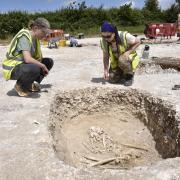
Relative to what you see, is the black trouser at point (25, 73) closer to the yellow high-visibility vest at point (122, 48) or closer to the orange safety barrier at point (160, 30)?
the yellow high-visibility vest at point (122, 48)

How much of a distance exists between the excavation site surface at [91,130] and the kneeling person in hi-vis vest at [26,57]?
12.8 inches

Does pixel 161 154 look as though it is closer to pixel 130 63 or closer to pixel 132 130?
pixel 132 130

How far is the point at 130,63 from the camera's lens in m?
6.11

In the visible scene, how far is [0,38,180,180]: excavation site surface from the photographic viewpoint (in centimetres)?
322

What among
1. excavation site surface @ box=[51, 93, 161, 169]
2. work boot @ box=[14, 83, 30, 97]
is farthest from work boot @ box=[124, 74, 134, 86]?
work boot @ box=[14, 83, 30, 97]

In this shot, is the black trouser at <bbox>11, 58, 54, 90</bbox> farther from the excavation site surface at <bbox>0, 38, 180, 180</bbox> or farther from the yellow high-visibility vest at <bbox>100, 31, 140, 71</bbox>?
the yellow high-visibility vest at <bbox>100, 31, 140, 71</bbox>

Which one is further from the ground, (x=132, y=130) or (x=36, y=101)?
(x=36, y=101)

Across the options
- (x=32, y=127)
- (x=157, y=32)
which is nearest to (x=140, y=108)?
(x=32, y=127)

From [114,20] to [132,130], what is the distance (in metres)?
23.7

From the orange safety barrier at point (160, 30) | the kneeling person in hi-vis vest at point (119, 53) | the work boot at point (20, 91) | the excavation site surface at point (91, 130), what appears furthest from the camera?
the orange safety barrier at point (160, 30)

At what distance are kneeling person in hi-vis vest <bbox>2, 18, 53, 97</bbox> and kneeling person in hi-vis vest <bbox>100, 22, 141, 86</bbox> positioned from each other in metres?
1.12

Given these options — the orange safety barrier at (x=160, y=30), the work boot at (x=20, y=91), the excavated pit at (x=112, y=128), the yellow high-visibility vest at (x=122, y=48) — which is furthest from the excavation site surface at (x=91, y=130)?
the orange safety barrier at (x=160, y=30)

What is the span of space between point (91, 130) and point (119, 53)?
1.56 m

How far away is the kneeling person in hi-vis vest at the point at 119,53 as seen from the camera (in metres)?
5.82
